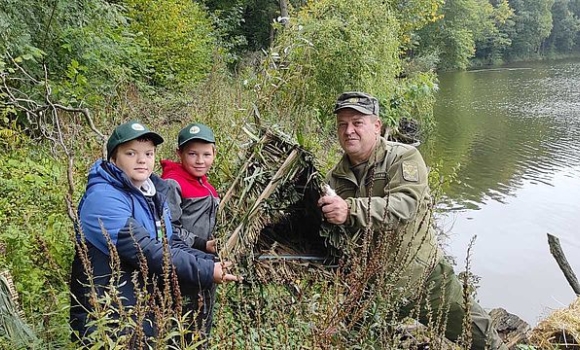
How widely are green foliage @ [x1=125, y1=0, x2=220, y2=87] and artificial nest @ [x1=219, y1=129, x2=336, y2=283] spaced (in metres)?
8.58

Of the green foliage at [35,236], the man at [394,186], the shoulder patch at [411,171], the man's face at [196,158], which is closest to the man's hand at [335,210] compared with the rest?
the man at [394,186]

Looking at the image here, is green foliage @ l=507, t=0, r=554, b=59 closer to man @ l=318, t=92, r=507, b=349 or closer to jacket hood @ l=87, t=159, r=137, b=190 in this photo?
man @ l=318, t=92, r=507, b=349

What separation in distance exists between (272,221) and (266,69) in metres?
2.18

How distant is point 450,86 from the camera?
3400 centimetres

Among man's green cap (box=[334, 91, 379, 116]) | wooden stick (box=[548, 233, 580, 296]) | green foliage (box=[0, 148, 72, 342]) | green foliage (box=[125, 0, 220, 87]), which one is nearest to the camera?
green foliage (box=[0, 148, 72, 342])

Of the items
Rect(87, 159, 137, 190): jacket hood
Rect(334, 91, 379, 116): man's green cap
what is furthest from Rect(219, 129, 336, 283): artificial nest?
Rect(87, 159, 137, 190): jacket hood

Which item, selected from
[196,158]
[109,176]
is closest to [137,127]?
[109,176]

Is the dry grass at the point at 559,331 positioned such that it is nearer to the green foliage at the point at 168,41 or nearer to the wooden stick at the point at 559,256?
the wooden stick at the point at 559,256

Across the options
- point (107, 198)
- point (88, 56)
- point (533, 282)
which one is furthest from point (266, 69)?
point (533, 282)

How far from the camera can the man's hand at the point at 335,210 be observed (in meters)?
2.76

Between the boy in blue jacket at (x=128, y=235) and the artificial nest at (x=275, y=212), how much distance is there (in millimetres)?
319

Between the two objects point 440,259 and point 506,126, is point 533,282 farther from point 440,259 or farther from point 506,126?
point 506,126

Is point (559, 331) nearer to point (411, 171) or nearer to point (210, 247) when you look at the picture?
point (411, 171)

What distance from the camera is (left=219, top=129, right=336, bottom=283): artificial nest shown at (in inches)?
107
